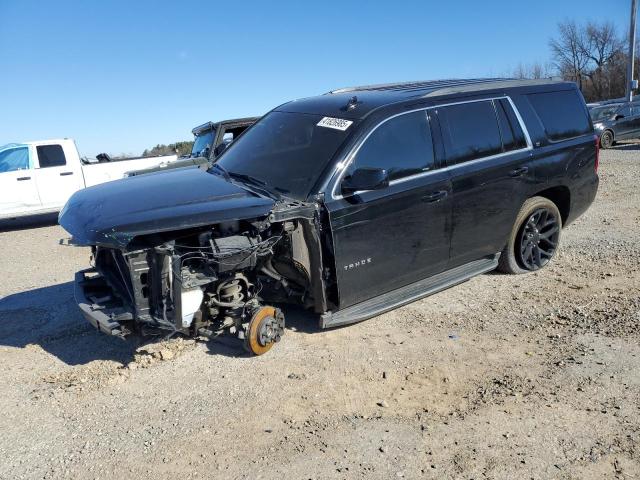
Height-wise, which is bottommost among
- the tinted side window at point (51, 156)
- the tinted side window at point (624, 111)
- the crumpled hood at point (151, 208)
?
the crumpled hood at point (151, 208)

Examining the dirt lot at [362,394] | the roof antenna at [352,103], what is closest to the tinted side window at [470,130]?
the roof antenna at [352,103]

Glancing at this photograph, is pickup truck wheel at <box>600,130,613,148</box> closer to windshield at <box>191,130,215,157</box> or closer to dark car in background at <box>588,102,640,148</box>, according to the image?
dark car in background at <box>588,102,640,148</box>

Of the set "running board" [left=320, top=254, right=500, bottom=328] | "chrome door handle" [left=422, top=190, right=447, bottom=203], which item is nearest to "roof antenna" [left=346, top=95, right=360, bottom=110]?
"chrome door handle" [left=422, top=190, right=447, bottom=203]

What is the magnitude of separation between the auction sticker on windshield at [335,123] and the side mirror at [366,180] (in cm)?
56

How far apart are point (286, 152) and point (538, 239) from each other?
9.90ft

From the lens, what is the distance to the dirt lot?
9.90ft

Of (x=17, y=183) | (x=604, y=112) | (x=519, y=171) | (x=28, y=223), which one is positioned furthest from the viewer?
(x=604, y=112)

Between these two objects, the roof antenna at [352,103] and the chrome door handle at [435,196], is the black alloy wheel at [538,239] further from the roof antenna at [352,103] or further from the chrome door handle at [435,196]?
the roof antenna at [352,103]

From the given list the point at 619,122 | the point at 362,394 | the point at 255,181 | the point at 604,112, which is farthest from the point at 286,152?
the point at 604,112

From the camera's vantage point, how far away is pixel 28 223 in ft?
41.1

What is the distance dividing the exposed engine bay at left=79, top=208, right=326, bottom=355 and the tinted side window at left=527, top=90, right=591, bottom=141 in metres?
3.09

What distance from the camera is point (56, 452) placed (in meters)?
3.26

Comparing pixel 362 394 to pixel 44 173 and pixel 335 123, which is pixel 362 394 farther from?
A: pixel 44 173

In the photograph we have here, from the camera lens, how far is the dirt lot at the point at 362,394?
3.02 m
